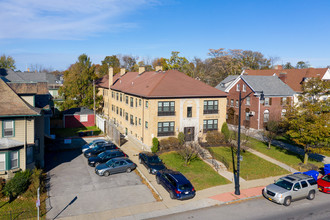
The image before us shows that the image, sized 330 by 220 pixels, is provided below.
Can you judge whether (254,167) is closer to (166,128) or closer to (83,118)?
(166,128)

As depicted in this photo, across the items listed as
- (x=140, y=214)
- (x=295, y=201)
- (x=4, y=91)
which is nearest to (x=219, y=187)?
(x=295, y=201)

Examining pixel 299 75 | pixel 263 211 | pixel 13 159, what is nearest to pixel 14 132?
pixel 13 159

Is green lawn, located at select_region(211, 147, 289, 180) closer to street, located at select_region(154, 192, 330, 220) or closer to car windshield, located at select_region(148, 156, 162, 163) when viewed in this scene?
street, located at select_region(154, 192, 330, 220)

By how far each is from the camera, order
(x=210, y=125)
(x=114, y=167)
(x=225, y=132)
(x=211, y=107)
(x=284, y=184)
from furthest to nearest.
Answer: (x=210, y=125) → (x=211, y=107) → (x=225, y=132) → (x=114, y=167) → (x=284, y=184)

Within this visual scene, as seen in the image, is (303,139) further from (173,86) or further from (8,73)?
(8,73)

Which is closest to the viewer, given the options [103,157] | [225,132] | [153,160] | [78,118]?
[153,160]

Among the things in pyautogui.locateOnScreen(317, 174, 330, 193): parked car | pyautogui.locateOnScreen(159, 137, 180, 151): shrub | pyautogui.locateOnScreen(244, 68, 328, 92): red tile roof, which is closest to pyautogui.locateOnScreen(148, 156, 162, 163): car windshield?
pyautogui.locateOnScreen(159, 137, 180, 151): shrub

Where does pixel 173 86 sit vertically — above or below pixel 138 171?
above
